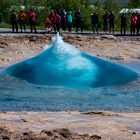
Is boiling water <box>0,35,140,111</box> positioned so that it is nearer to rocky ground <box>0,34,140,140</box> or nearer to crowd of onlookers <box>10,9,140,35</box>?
rocky ground <box>0,34,140,140</box>

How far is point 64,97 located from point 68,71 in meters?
2.81

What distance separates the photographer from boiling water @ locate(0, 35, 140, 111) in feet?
50.8

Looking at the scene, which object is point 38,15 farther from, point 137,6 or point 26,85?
point 26,85

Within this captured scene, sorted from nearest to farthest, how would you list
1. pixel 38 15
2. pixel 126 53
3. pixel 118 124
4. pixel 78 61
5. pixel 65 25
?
pixel 118 124, pixel 78 61, pixel 126 53, pixel 65 25, pixel 38 15

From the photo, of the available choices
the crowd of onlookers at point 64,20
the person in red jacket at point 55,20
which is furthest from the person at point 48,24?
the person in red jacket at point 55,20

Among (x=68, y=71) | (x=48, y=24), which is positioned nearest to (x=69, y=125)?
(x=68, y=71)

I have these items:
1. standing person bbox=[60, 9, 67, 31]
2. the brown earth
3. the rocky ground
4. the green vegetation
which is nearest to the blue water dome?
the brown earth

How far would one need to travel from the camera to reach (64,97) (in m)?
16.6

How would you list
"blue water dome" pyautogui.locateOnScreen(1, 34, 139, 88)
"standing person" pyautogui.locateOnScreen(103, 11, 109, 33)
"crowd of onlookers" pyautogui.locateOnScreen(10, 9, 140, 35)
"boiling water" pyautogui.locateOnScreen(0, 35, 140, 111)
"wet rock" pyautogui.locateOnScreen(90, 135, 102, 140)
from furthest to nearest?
"standing person" pyautogui.locateOnScreen(103, 11, 109, 33) → "crowd of onlookers" pyautogui.locateOnScreen(10, 9, 140, 35) → "blue water dome" pyautogui.locateOnScreen(1, 34, 139, 88) → "boiling water" pyautogui.locateOnScreen(0, 35, 140, 111) → "wet rock" pyautogui.locateOnScreen(90, 135, 102, 140)

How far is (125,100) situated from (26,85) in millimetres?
3592

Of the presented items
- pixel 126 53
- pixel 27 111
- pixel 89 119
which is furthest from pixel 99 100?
pixel 126 53

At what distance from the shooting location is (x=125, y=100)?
16.2 meters

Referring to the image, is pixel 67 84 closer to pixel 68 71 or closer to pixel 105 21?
pixel 68 71

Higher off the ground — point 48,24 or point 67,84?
point 48,24
